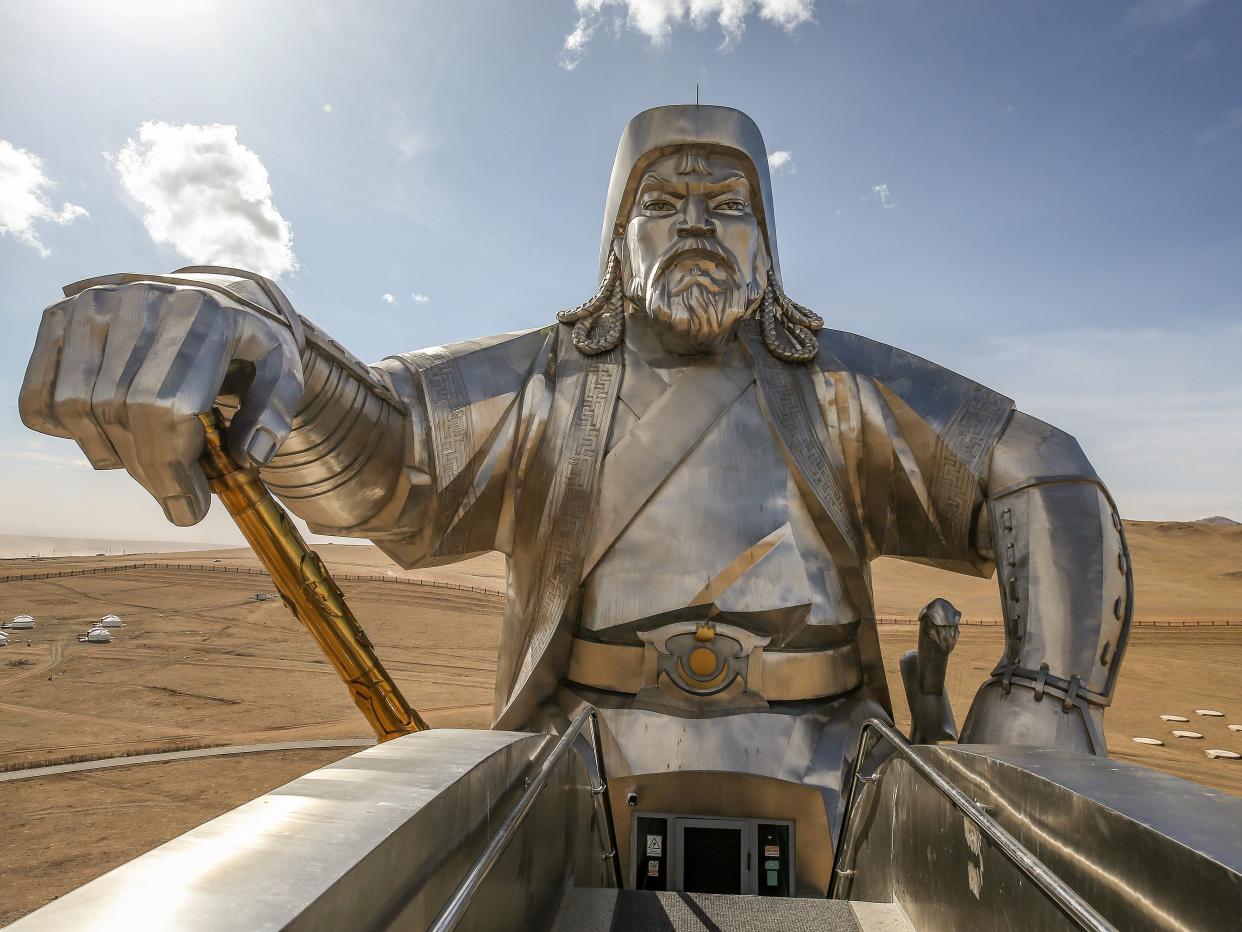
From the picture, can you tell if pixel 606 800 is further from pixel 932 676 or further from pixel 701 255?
pixel 701 255

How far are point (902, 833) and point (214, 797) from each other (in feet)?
25.5

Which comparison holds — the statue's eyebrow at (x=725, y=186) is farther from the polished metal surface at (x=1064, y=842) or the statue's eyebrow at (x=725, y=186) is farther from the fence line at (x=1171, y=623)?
the fence line at (x=1171, y=623)

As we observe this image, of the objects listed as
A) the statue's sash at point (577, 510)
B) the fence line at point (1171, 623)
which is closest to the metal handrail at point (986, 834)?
the statue's sash at point (577, 510)

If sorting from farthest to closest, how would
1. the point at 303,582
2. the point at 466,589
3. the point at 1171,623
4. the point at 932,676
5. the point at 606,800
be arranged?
the point at 466,589
the point at 1171,623
the point at 932,676
the point at 303,582
the point at 606,800

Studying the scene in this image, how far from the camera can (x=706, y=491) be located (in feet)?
9.76

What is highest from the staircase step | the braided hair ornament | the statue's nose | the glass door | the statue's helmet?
the statue's helmet

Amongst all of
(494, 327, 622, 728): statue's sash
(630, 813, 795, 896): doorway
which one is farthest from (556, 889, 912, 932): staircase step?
(494, 327, 622, 728): statue's sash

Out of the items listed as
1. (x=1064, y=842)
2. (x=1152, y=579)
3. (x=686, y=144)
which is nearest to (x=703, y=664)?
(x=1064, y=842)

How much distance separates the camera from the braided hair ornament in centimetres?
329

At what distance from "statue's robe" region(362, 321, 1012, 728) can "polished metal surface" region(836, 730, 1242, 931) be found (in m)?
1.16

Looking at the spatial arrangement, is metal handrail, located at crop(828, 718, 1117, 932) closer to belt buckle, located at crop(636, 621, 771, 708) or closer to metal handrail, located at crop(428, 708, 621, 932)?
belt buckle, located at crop(636, 621, 771, 708)

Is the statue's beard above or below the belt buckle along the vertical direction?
above

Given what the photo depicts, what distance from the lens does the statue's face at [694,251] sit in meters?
3.08

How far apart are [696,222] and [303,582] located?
1.91 metres
